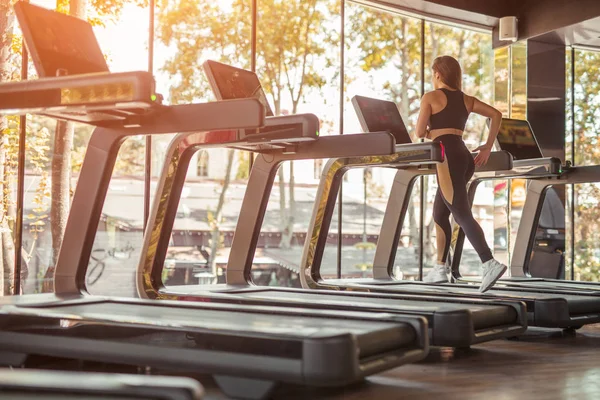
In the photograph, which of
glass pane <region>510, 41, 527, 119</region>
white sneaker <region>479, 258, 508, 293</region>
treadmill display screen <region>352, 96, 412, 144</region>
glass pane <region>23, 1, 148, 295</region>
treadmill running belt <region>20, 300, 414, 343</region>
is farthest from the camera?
glass pane <region>510, 41, 527, 119</region>

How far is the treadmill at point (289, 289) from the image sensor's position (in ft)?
11.1

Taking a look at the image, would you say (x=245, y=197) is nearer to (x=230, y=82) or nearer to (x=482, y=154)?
(x=230, y=82)

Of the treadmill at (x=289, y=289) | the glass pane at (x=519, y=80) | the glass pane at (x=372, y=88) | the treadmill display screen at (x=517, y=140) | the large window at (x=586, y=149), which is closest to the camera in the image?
the treadmill at (x=289, y=289)

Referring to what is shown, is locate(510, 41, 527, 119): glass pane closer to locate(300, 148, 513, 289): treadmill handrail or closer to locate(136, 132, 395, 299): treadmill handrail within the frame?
locate(300, 148, 513, 289): treadmill handrail

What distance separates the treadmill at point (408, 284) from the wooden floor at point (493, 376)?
21cm

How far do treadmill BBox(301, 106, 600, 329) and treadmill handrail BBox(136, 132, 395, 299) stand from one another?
560mm

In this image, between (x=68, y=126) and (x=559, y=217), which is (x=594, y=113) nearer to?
(x=559, y=217)

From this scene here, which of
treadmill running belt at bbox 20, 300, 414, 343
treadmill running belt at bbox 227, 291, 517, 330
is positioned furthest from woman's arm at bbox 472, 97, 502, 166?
treadmill running belt at bbox 20, 300, 414, 343

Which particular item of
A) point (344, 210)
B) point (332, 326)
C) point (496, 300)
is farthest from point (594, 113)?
point (332, 326)

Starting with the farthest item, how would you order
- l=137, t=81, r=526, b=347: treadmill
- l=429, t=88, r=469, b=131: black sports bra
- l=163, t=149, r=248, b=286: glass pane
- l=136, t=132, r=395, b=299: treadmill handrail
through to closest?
l=163, t=149, r=248, b=286: glass pane
l=429, t=88, r=469, b=131: black sports bra
l=136, t=132, r=395, b=299: treadmill handrail
l=137, t=81, r=526, b=347: treadmill

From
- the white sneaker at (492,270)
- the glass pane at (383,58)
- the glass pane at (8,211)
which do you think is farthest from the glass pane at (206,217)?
the white sneaker at (492,270)

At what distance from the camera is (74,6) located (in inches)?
226

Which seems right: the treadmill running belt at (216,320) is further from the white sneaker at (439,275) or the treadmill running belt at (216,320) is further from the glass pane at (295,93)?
the glass pane at (295,93)

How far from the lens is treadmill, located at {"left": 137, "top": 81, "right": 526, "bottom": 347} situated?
3369 millimetres
